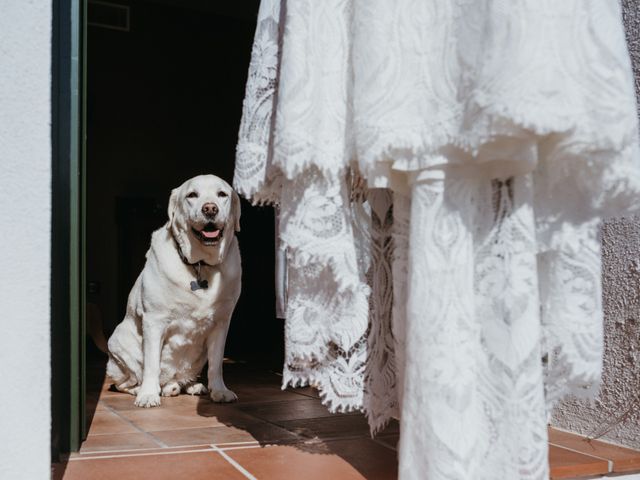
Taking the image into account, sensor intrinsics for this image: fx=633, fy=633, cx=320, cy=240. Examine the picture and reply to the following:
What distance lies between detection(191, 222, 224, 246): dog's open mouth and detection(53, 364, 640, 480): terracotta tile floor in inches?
27.0

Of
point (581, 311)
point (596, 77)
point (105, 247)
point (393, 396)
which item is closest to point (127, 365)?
point (393, 396)

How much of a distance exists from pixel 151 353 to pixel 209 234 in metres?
0.55

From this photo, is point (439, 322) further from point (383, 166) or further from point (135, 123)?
point (135, 123)

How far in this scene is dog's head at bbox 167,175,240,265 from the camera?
8.79ft

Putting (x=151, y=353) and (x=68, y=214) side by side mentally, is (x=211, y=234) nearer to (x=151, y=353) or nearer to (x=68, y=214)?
(x=151, y=353)

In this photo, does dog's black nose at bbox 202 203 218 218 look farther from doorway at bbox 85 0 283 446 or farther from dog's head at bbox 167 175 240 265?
doorway at bbox 85 0 283 446

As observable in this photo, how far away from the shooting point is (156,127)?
241 inches

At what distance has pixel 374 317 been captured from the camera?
1.30 metres

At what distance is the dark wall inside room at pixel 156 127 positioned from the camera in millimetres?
5535

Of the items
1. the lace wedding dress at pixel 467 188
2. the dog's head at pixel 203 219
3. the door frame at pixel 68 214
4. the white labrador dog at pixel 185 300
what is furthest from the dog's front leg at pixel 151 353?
the lace wedding dress at pixel 467 188

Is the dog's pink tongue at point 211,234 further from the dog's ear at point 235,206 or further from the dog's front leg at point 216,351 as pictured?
the dog's front leg at point 216,351

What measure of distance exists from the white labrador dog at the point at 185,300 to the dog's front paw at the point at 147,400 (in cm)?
2
